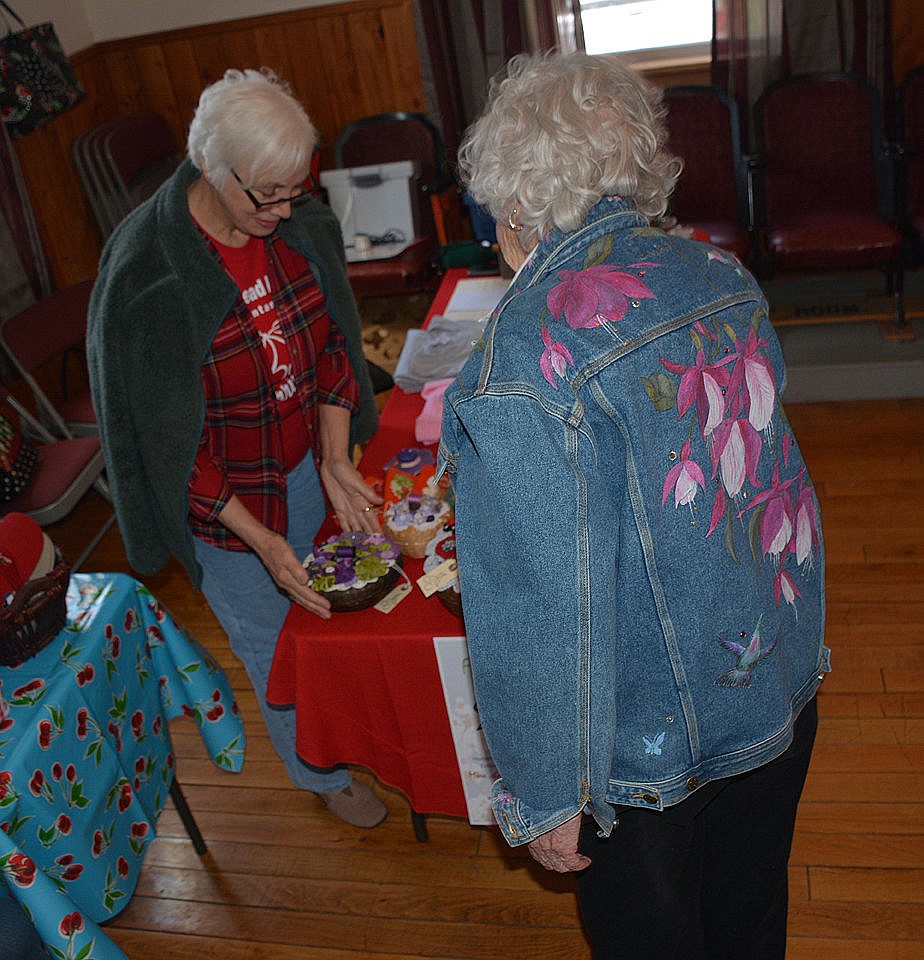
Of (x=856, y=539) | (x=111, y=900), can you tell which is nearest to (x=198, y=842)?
Result: (x=111, y=900)

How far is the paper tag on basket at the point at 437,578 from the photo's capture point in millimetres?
1939

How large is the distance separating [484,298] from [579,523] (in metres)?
2.37

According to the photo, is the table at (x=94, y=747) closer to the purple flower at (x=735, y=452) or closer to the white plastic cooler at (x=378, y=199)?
the purple flower at (x=735, y=452)

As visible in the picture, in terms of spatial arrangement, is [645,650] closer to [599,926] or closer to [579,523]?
[579,523]

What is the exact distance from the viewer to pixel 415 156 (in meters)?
5.43

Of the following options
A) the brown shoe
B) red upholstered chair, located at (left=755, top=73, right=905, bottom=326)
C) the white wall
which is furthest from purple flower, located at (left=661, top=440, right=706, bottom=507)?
the white wall

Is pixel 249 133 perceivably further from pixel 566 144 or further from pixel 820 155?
pixel 820 155

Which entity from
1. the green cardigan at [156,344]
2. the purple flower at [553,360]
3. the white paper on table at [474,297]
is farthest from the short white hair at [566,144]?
the white paper on table at [474,297]

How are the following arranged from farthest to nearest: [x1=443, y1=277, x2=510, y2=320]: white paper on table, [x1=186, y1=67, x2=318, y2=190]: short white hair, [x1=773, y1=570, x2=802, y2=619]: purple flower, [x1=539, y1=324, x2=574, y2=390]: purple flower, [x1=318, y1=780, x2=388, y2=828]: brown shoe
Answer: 1. [x1=443, y1=277, x2=510, y2=320]: white paper on table
2. [x1=318, y1=780, x2=388, y2=828]: brown shoe
3. [x1=186, y1=67, x2=318, y2=190]: short white hair
4. [x1=773, y1=570, x2=802, y2=619]: purple flower
5. [x1=539, y1=324, x2=574, y2=390]: purple flower

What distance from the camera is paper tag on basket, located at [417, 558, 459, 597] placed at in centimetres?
194

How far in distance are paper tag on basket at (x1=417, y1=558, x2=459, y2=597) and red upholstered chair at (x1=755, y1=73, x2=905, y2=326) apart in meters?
2.94

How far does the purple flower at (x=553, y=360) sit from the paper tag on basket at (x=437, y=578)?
35.8 inches

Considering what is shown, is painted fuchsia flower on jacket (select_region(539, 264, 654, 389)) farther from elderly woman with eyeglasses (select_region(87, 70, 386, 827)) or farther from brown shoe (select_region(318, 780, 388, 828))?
brown shoe (select_region(318, 780, 388, 828))

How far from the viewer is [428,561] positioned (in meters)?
2.03
